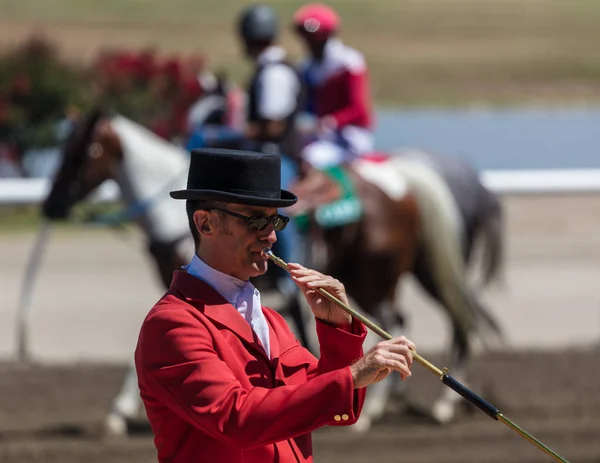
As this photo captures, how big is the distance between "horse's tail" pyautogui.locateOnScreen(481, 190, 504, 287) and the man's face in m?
5.61

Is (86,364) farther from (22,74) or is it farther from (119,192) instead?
(22,74)

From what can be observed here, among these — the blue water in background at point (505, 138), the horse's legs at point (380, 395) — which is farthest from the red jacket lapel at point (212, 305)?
the blue water in background at point (505, 138)

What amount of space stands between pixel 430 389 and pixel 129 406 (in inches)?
82.9

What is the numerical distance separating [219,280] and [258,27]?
4.78 metres

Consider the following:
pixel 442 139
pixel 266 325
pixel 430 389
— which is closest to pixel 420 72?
pixel 442 139

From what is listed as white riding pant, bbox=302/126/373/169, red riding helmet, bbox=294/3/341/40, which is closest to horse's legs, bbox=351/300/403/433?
white riding pant, bbox=302/126/373/169

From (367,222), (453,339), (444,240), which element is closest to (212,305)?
(367,222)

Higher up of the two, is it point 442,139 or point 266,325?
point 266,325

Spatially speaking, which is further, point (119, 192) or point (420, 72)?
point (420, 72)

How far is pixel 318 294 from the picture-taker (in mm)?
3248

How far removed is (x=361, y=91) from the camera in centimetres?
848

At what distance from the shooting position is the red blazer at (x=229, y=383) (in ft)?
9.87

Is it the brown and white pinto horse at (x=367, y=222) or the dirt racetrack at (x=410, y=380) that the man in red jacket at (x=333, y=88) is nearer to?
the brown and white pinto horse at (x=367, y=222)

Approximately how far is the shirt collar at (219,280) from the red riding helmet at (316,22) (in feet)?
17.3
